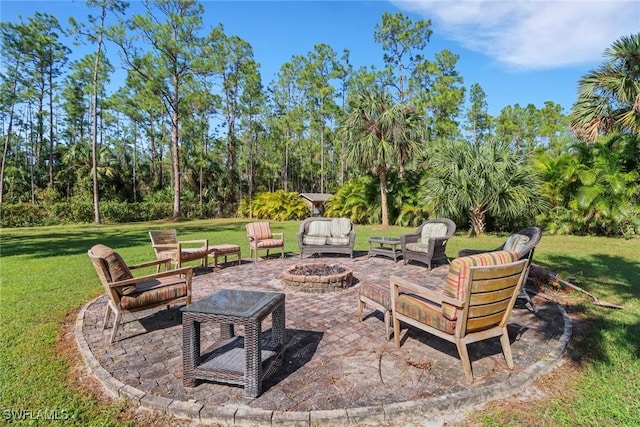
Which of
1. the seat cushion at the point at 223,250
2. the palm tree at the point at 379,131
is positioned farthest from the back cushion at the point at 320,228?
the palm tree at the point at 379,131

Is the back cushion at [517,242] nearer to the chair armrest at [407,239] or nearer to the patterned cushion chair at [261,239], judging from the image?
the chair armrest at [407,239]

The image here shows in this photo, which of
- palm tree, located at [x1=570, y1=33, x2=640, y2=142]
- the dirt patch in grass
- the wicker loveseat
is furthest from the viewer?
palm tree, located at [x1=570, y1=33, x2=640, y2=142]

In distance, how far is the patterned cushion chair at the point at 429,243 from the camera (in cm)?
653

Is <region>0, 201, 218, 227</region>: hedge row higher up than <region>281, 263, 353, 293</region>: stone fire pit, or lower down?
higher up

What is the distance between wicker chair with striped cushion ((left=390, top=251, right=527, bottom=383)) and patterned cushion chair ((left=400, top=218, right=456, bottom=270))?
3.66 meters

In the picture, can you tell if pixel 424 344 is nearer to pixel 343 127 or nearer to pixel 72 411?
pixel 72 411

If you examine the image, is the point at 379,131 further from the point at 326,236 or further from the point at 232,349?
the point at 232,349

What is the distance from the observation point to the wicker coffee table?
2.41m

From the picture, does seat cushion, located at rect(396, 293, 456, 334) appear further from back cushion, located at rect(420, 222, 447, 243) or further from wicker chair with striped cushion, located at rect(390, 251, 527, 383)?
back cushion, located at rect(420, 222, 447, 243)

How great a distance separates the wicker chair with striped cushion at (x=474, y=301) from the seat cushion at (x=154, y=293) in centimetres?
260

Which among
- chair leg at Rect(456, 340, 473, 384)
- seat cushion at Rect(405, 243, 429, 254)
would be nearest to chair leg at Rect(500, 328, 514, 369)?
chair leg at Rect(456, 340, 473, 384)

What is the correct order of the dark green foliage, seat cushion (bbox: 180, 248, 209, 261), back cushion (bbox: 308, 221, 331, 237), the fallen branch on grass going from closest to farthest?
the fallen branch on grass < seat cushion (bbox: 180, 248, 209, 261) < back cushion (bbox: 308, 221, 331, 237) < the dark green foliage

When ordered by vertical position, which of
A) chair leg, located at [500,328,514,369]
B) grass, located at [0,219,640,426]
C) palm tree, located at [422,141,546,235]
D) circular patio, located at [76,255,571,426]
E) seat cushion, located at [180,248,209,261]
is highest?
palm tree, located at [422,141,546,235]

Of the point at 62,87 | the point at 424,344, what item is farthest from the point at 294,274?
the point at 62,87
